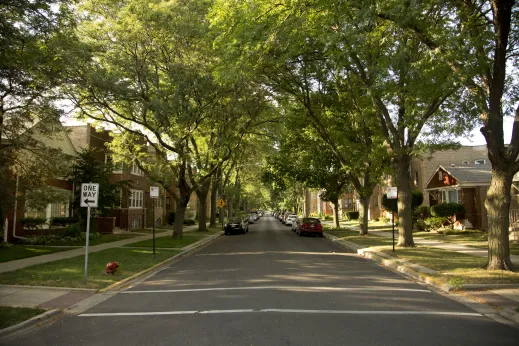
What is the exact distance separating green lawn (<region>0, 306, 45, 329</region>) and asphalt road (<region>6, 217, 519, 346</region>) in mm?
569

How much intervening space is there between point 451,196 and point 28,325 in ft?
99.6

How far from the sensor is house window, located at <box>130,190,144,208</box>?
114 feet

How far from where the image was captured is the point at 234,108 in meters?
21.2

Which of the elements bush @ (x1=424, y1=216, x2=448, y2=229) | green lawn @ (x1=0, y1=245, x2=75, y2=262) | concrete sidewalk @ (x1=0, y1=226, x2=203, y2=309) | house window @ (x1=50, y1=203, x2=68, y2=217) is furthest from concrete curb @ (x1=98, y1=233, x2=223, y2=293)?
bush @ (x1=424, y1=216, x2=448, y2=229)

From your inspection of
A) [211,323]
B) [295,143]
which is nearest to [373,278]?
[211,323]

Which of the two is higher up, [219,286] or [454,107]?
[454,107]

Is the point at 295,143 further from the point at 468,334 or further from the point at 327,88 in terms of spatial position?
the point at 468,334

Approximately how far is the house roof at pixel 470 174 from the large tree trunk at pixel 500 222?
17.7m

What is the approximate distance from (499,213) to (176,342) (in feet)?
30.3

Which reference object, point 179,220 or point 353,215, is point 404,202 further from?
point 353,215

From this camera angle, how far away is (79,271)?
470 inches

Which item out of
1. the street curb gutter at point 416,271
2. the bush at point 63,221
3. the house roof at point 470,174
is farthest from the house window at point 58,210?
the house roof at point 470,174

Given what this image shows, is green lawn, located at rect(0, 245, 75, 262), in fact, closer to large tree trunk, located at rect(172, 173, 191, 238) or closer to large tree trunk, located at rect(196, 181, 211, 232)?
large tree trunk, located at rect(172, 173, 191, 238)

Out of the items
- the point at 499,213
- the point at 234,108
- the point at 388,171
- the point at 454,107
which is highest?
the point at 234,108
